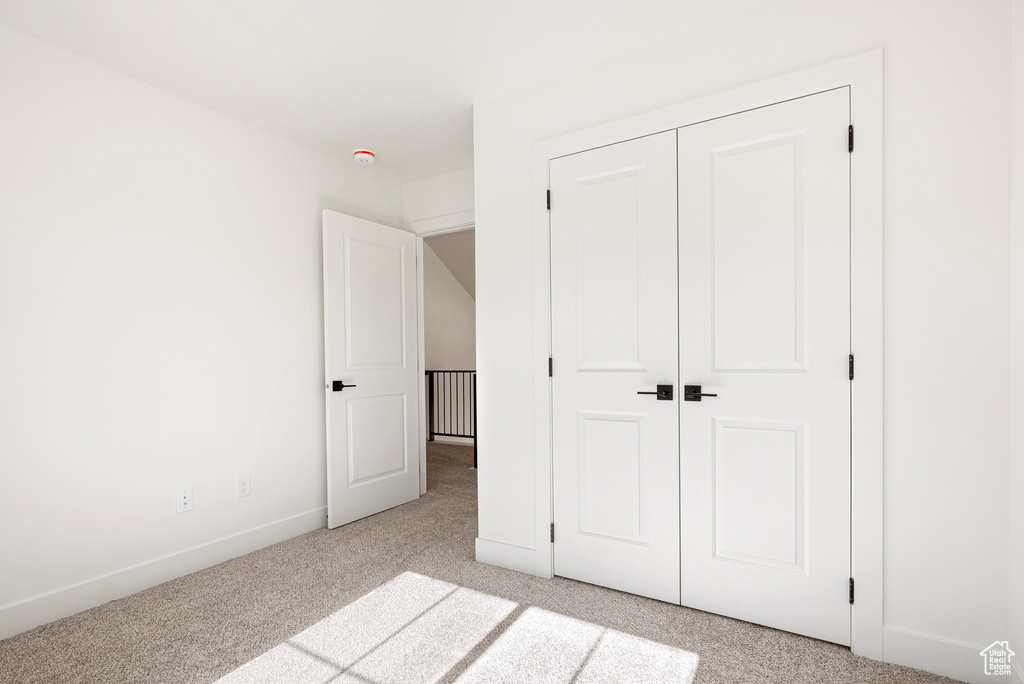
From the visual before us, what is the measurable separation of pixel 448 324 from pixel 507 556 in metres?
4.98

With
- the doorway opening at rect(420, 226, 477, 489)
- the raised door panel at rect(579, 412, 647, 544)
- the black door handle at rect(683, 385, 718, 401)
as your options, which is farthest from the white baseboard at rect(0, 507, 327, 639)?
the doorway opening at rect(420, 226, 477, 489)

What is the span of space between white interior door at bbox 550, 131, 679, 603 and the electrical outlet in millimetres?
1933

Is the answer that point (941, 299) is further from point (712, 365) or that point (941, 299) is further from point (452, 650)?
point (452, 650)

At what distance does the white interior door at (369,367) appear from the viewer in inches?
128

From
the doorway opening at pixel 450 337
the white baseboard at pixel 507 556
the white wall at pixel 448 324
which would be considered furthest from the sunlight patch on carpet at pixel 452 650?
the white wall at pixel 448 324

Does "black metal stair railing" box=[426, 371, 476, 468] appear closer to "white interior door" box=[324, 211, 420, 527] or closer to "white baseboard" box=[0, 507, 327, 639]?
"white interior door" box=[324, 211, 420, 527]

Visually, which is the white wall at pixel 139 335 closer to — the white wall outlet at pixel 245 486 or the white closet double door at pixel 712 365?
the white wall outlet at pixel 245 486

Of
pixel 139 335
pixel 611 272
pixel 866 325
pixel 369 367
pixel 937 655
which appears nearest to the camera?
pixel 937 655

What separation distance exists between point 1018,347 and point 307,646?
263 cm

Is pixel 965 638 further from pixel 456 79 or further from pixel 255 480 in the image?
pixel 255 480

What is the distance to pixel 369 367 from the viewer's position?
3484 millimetres

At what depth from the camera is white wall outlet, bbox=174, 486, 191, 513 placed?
2.53 m

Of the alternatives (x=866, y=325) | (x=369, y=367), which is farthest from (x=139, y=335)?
(x=866, y=325)

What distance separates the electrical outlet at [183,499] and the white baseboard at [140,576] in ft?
0.72
